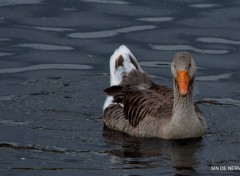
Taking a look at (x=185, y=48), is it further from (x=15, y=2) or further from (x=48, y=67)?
(x=15, y=2)

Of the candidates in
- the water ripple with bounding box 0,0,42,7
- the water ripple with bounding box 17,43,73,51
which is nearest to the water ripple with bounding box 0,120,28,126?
the water ripple with bounding box 17,43,73,51

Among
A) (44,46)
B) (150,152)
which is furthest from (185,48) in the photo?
(150,152)

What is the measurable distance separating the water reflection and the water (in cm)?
2

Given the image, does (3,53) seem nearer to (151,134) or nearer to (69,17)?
(69,17)

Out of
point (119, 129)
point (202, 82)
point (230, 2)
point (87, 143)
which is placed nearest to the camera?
point (87, 143)

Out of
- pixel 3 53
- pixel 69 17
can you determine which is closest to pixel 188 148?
pixel 3 53

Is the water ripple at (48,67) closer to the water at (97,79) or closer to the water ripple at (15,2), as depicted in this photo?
the water at (97,79)

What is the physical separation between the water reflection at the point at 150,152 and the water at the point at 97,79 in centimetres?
2

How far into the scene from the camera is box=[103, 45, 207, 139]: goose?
1653 cm

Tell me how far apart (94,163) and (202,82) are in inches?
190

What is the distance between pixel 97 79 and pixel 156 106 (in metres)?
2.60

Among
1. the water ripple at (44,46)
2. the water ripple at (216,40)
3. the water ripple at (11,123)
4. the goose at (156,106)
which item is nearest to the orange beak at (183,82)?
the goose at (156,106)

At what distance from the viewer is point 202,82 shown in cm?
1930

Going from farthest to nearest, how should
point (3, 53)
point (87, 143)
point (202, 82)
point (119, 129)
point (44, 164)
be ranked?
point (3, 53) < point (202, 82) < point (119, 129) < point (87, 143) < point (44, 164)
